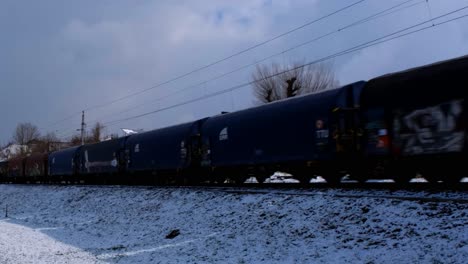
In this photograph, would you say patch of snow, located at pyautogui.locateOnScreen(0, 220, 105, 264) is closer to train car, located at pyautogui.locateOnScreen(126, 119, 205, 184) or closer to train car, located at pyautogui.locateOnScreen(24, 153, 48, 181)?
train car, located at pyautogui.locateOnScreen(126, 119, 205, 184)

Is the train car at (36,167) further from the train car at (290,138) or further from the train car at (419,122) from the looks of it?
the train car at (419,122)

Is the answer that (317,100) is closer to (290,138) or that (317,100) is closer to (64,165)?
(290,138)

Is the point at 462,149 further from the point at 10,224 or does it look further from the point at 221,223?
the point at 10,224

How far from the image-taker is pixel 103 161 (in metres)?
32.6

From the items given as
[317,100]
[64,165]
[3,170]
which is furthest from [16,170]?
[317,100]

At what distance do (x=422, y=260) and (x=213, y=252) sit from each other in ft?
15.4

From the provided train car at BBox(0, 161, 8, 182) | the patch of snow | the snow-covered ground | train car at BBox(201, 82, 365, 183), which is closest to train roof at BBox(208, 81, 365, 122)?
train car at BBox(201, 82, 365, 183)

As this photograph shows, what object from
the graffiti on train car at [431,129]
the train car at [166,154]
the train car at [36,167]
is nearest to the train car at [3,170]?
the train car at [36,167]

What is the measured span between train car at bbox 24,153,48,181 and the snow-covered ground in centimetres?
2794

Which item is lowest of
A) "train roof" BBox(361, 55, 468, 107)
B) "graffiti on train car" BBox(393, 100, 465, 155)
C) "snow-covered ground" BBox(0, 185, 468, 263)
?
"snow-covered ground" BBox(0, 185, 468, 263)

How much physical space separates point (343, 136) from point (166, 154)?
496 inches

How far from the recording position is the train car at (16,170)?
51.7 meters

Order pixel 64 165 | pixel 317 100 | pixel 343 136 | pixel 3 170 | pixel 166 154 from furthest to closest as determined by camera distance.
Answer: pixel 3 170, pixel 64 165, pixel 166 154, pixel 317 100, pixel 343 136

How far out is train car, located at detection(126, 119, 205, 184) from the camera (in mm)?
23234
